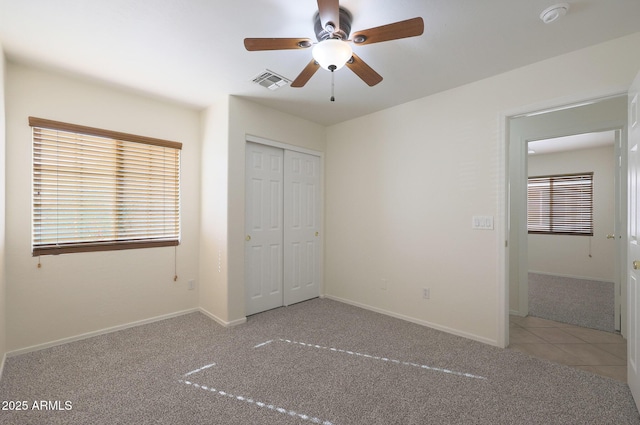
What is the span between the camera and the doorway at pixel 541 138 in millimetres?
3094

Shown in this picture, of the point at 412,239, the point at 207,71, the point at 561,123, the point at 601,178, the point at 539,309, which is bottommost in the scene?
the point at 539,309

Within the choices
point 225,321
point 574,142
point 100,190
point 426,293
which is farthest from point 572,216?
point 100,190

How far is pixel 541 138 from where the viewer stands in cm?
351

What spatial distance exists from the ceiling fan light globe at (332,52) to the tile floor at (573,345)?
9.45ft

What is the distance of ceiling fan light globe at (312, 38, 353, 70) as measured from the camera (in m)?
1.71

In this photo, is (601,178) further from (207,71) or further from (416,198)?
(207,71)

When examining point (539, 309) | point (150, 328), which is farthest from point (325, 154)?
point (539, 309)

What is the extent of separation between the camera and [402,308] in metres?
3.38

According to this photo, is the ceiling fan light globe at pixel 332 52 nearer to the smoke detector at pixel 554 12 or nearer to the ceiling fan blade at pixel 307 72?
the ceiling fan blade at pixel 307 72

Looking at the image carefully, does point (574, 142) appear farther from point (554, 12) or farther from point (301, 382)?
point (301, 382)

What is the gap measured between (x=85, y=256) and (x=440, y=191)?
3654 millimetres

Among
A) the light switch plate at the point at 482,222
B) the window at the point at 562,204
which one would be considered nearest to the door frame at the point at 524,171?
the light switch plate at the point at 482,222

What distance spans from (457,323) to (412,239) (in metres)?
0.96

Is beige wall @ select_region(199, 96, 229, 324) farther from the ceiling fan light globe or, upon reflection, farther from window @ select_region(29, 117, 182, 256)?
the ceiling fan light globe
